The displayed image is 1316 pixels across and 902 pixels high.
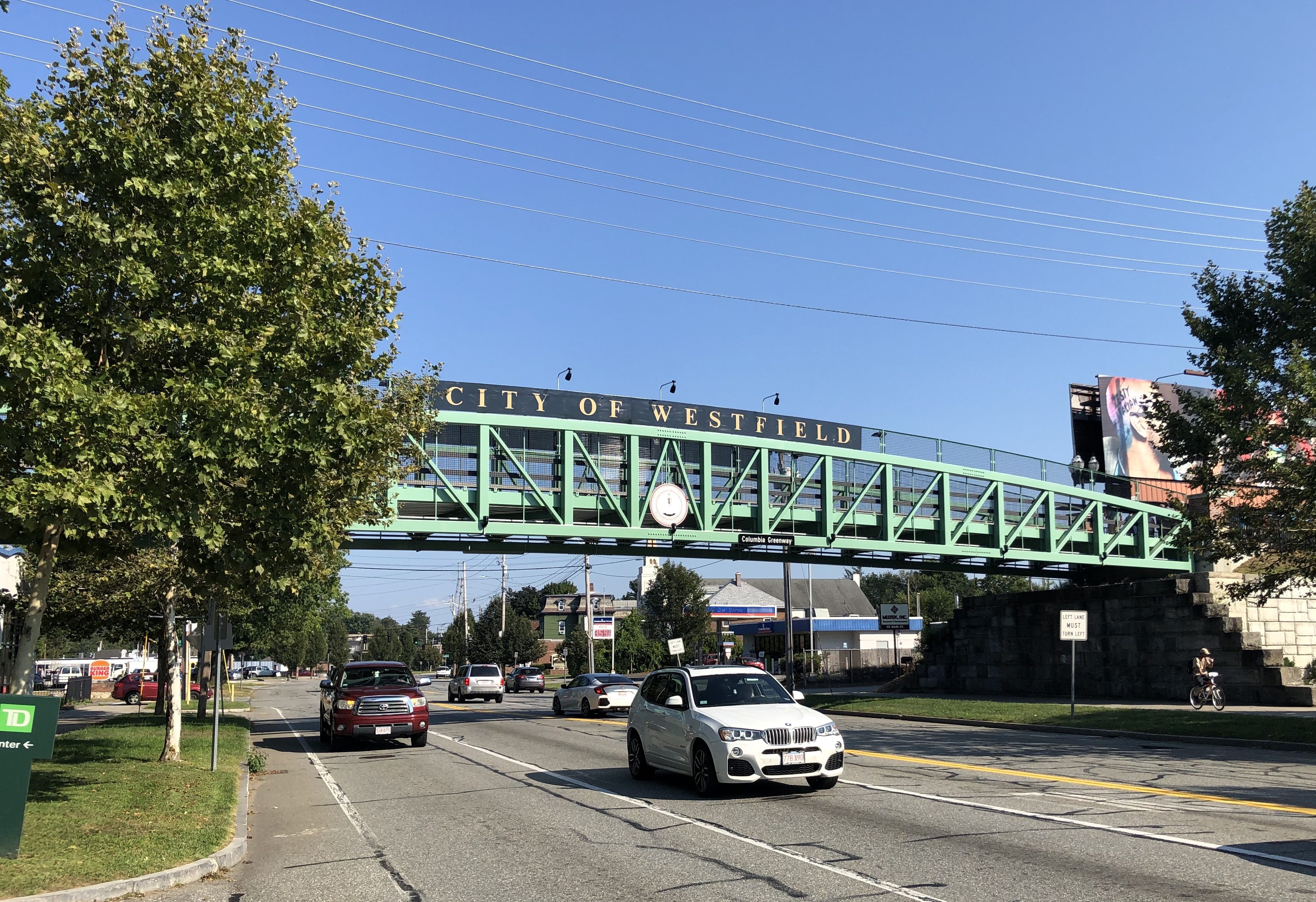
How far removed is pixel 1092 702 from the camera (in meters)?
36.2


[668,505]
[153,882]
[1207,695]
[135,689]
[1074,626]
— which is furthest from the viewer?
[135,689]

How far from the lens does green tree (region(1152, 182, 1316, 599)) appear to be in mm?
19969

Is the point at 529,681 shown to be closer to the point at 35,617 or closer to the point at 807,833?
the point at 35,617

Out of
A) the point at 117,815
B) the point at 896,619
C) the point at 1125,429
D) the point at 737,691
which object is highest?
the point at 1125,429

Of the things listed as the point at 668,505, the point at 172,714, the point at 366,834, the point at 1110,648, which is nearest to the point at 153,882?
the point at 366,834

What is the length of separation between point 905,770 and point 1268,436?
10.4 metres

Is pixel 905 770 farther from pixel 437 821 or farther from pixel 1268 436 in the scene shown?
pixel 1268 436

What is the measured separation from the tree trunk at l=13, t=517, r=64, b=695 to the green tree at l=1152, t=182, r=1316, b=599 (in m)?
20.1

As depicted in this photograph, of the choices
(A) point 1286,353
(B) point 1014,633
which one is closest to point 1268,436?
(A) point 1286,353

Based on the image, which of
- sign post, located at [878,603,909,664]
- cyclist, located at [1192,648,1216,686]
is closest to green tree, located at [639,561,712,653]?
sign post, located at [878,603,909,664]

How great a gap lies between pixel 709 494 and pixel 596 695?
769cm

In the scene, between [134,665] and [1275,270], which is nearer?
[1275,270]

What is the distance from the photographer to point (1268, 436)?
19.9 meters

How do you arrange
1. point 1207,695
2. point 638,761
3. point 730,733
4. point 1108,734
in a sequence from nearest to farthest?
1. point 730,733
2. point 638,761
3. point 1108,734
4. point 1207,695
